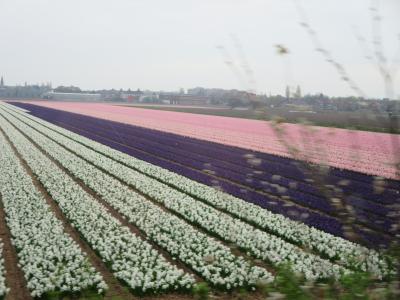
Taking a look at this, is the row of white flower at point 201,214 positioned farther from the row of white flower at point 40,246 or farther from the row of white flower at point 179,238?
the row of white flower at point 40,246

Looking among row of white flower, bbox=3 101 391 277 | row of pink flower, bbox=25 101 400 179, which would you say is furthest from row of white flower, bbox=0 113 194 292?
row of pink flower, bbox=25 101 400 179

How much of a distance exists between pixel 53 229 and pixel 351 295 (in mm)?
9295

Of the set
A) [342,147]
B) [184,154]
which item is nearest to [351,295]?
[184,154]

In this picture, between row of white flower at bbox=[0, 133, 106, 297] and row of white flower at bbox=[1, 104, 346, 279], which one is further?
row of white flower at bbox=[1, 104, 346, 279]

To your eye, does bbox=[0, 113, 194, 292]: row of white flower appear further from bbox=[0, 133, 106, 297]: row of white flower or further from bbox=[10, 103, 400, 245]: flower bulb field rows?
bbox=[10, 103, 400, 245]: flower bulb field rows

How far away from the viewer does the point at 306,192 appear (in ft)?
54.3

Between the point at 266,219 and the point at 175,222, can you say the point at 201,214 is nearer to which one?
the point at 175,222

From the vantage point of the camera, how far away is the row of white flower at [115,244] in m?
8.34

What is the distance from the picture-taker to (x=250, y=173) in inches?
229

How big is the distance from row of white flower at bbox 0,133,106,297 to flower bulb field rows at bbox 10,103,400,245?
2973mm

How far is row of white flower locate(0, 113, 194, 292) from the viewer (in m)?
8.34

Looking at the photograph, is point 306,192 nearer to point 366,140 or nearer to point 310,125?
point 310,125

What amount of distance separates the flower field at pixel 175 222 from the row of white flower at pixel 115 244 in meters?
0.03

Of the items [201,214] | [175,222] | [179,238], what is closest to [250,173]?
[179,238]
